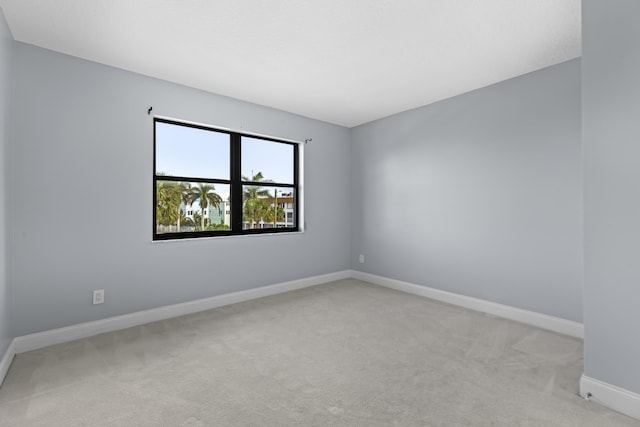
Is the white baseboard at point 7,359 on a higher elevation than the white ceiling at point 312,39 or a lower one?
lower

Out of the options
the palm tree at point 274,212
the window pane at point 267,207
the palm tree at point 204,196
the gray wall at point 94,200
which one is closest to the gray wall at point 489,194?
the window pane at point 267,207

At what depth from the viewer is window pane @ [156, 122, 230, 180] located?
10.4 ft

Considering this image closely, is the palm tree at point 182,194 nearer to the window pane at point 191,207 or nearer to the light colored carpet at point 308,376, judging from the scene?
the window pane at point 191,207

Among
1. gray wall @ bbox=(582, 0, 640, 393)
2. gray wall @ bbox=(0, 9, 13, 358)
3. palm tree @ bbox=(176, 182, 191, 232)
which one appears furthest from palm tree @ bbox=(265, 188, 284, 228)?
gray wall @ bbox=(582, 0, 640, 393)

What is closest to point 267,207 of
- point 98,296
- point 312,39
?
point 98,296

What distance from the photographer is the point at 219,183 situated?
3.57 metres

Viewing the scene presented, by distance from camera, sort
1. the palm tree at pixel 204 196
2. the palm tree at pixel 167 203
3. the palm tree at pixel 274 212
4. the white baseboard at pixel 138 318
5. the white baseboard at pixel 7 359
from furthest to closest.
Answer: the palm tree at pixel 274 212
the palm tree at pixel 204 196
the palm tree at pixel 167 203
the white baseboard at pixel 138 318
the white baseboard at pixel 7 359

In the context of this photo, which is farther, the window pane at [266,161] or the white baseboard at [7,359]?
the window pane at [266,161]

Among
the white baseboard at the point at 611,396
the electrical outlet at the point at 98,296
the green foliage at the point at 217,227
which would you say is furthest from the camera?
the green foliage at the point at 217,227

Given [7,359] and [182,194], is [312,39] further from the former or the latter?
[7,359]

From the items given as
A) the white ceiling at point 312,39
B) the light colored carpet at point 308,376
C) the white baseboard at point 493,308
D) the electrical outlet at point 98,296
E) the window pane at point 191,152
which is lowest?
the light colored carpet at point 308,376

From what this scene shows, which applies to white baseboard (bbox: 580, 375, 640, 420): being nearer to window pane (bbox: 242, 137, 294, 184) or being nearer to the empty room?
the empty room

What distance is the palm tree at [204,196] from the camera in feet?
11.1

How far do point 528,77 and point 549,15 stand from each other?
38.1 inches
